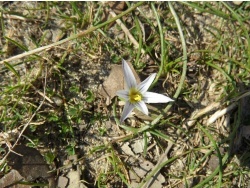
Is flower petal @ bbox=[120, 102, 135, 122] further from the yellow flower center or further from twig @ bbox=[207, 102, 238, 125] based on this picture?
twig @ bbox=[207, 102, 238, 125]

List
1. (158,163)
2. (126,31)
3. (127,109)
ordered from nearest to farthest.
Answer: (127,109)
(158,163)
(126,31)

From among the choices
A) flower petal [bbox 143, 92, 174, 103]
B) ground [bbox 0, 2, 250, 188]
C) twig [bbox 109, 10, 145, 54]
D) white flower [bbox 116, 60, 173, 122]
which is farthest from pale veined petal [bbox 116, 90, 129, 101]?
twig [bbox 109, 10, 145, 54]

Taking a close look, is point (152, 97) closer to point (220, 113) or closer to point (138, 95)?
point (138, 95)

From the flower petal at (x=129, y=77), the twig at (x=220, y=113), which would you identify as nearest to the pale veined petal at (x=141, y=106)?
the flower petal at (x=129, y=77)

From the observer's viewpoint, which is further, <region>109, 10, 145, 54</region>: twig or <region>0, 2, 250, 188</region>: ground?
<region>109, 10, 145, 54</region>: twig

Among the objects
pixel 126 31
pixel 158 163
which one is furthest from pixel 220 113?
pixel 126 31

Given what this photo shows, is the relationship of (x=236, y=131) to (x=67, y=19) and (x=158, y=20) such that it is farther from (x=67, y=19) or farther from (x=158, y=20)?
(x=67, y=19)

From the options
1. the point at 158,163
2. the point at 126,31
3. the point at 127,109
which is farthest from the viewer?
the point at 126,31

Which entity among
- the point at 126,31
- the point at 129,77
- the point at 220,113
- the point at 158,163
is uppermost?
the point at 126,31
